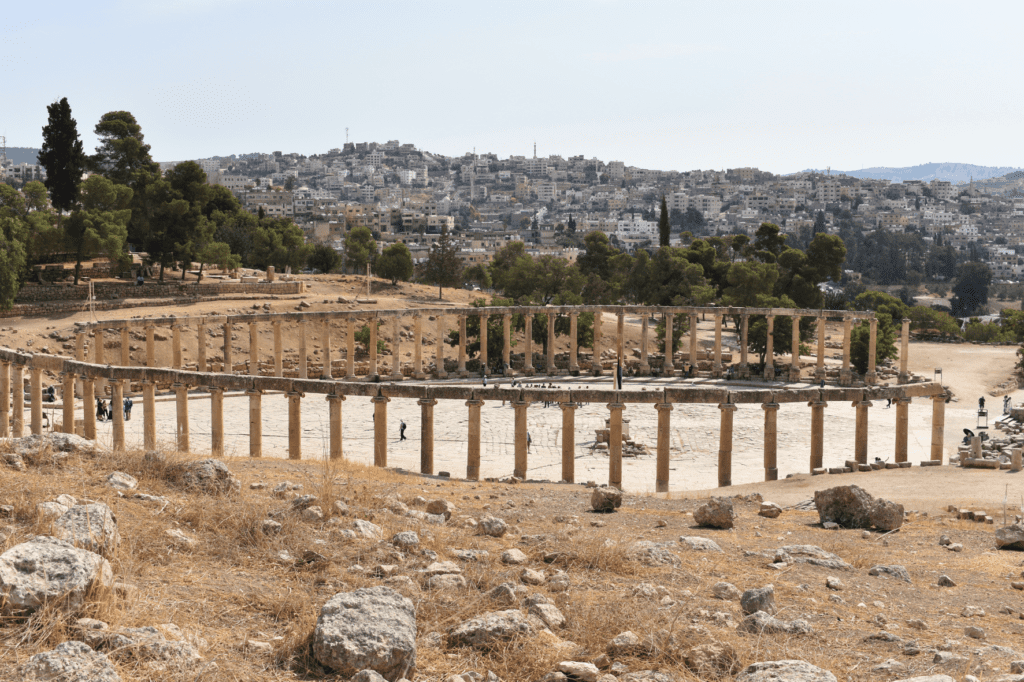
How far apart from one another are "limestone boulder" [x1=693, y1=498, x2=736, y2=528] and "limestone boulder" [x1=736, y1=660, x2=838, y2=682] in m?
8.76

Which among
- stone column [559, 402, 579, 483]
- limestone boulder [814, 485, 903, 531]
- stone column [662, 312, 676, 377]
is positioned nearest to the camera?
limestone boulder [814, 485, 903, 531]

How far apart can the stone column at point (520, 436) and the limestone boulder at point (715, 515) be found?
11.2 m

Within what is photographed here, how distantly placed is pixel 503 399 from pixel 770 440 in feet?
28.7

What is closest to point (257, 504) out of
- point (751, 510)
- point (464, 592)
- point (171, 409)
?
point (464, 592)

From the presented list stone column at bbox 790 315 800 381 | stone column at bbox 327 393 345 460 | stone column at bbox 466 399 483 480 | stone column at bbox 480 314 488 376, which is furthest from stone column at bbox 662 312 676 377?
stone column at bbox 327 393 345 460

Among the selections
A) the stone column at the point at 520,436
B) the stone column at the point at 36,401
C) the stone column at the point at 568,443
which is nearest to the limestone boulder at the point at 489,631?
the stone column at the point at 520,436

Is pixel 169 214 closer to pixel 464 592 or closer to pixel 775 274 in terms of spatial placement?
pixel 775 274

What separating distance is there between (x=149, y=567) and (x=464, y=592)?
12.3 feet

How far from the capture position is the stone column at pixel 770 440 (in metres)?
30.4

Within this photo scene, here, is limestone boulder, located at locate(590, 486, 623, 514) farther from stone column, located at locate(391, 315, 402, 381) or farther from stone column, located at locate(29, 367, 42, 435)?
stone column, located at locate(391, 315, 402, 381)

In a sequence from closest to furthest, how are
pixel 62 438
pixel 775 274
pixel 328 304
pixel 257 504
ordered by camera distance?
1. pixel 257 504
2. pixel 62 438
3. pixel 328 304
4. pixel 775 274

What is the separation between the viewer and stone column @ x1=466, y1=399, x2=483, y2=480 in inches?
1163

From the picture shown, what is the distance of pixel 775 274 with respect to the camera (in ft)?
259

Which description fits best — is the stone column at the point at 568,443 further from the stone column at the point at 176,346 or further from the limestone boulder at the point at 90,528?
the stone column at the point at 176,346
